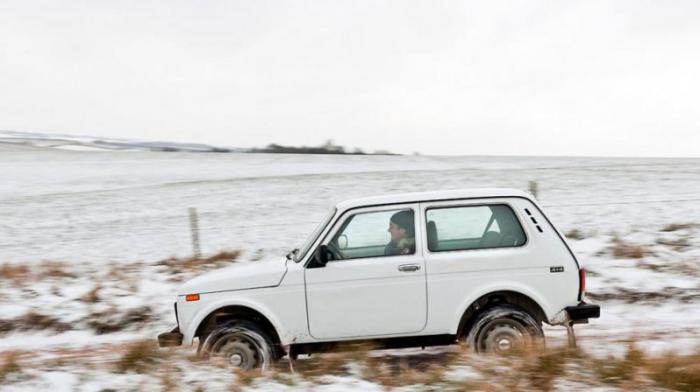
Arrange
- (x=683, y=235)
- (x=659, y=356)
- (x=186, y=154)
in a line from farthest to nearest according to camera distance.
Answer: (x=186, y=154) < (x=683, y=235) < (x=659, y=356)

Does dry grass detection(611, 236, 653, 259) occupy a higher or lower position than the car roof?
lower

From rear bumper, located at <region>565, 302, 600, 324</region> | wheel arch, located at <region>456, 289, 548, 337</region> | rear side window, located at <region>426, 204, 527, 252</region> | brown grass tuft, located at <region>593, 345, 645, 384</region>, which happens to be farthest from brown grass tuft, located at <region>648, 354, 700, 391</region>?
rear side window, located at <region>426, 204, 527, 252</region>

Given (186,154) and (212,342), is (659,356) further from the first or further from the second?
(186,154)

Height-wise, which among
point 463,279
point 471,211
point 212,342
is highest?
point 471,211

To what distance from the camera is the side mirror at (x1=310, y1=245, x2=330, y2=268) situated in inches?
241

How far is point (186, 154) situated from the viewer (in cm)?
4116

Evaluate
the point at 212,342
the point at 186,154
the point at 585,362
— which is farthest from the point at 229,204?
the point at 186,154

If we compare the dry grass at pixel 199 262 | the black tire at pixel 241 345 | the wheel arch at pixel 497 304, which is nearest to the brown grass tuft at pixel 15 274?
the dry grass at pixel 199 262

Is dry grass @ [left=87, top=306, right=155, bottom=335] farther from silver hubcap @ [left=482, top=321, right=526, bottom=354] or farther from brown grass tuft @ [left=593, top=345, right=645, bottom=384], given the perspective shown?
brown grass tuft @ [left=593, top=345, right=645, bottom=384]

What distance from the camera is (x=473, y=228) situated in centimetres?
641

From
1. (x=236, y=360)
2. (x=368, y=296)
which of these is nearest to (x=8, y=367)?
(x=236, y=360)

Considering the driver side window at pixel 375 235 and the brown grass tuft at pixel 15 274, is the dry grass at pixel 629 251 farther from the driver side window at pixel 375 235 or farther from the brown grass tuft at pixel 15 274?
the brown grass tuft at pixel 15 274

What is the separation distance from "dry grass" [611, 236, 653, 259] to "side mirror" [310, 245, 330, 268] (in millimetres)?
5971

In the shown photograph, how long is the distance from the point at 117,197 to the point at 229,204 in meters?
4.80
